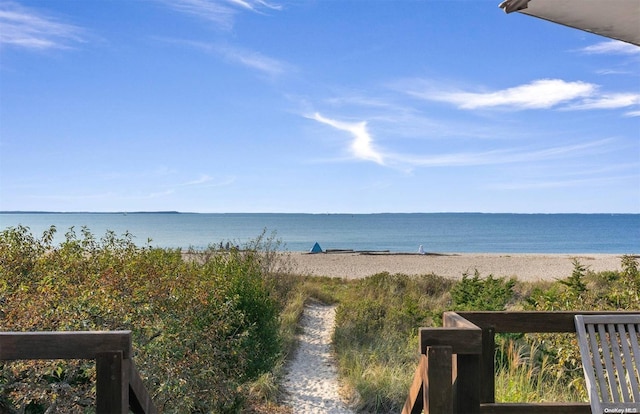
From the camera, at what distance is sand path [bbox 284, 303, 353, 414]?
618 centimetres

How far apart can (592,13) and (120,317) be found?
3.71 meters

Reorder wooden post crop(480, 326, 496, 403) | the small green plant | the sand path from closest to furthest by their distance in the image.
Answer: wooden post crop(480, 326, 496, 403), the sand path, the small green plant

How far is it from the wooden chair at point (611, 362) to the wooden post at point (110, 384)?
82.4 inches

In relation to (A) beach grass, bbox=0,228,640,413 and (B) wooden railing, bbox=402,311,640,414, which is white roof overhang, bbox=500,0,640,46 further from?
(A) beach grass, bbox=0,228,640,413

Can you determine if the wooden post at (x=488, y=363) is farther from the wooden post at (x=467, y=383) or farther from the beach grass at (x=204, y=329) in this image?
the beach grass at (x=204, y=329)

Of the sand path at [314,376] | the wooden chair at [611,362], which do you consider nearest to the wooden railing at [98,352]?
the wooden chair at [611,362]

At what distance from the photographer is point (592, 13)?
259 cm

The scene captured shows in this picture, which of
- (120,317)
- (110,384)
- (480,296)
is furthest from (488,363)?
(480,296)

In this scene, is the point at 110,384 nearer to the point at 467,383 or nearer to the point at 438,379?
the point at 438,379

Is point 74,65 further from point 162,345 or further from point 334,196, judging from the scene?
point 334,196

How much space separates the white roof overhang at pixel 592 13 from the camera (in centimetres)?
247

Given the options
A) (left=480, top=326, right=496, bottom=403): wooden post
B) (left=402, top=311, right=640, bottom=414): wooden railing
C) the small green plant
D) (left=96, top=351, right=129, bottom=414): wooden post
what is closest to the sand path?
the small green plant

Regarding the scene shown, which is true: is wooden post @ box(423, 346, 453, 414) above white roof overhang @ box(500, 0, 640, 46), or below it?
below

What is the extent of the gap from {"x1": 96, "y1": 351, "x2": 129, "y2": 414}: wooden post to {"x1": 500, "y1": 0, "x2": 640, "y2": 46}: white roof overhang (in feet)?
7.80
